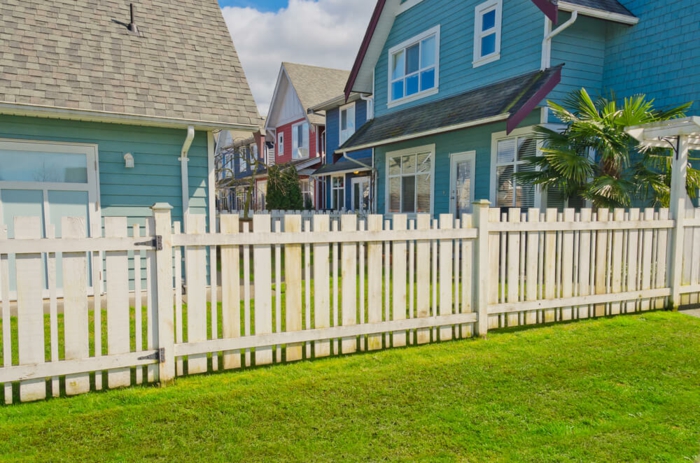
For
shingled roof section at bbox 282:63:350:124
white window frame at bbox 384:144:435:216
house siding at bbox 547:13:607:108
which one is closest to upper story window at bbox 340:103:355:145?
shingled roof section at bbox 282:63:350:124

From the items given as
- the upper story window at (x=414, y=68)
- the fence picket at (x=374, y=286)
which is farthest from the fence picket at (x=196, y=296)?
the upper story window at (x=414, y=68)

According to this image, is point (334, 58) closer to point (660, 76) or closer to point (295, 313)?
point (660, 76)

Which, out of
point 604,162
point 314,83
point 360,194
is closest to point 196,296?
point 604,162

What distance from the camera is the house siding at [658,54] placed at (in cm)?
875

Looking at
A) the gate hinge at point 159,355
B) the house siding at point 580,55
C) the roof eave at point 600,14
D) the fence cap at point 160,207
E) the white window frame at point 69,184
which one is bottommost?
the gate hinge at point 159,355

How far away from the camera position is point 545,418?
122 inches

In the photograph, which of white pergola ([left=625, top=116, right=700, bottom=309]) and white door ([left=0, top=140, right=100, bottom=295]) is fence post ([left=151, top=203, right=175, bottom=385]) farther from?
white pergola ([left=625, top=116, right=700, bottom=309])

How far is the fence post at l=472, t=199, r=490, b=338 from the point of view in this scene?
471 centimetres

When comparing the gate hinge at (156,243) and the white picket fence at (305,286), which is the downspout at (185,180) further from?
the gate hinge at (156,243)

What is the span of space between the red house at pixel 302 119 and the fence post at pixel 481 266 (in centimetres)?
1977

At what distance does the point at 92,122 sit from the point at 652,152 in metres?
9.00

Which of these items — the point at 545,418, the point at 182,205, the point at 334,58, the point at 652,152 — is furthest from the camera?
the point at 334,58

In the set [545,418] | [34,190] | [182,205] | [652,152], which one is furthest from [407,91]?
[545,418]

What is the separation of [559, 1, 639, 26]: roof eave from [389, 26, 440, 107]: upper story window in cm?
420
